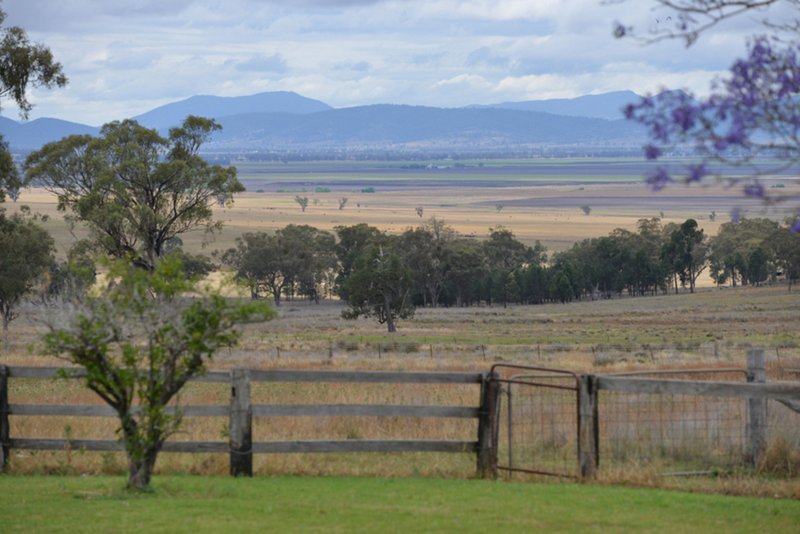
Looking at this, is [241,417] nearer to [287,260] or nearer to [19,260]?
[19,260]

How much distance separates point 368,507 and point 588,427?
2852 mm

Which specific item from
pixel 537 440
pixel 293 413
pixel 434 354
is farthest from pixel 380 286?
pixel 293 413

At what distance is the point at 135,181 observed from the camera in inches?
1980

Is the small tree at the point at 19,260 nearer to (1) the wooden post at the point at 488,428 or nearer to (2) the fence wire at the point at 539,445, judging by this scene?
(2) the fence wire at the point at 539,445

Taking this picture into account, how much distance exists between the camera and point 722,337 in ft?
173

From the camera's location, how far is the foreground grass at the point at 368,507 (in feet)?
29.8

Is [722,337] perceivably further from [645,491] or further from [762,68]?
[762,68]

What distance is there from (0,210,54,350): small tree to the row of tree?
40365mm

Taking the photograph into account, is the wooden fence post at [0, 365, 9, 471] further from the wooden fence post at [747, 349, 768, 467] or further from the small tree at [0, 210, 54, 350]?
the small tree at [0, 210, 54, 350]

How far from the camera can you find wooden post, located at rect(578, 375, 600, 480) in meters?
11.4

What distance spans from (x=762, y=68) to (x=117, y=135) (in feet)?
157

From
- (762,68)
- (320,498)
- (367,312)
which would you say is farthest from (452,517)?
(367,312)

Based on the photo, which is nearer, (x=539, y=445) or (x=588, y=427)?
(x=588, y=427)

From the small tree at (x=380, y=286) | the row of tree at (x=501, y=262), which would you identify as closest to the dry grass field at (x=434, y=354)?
the small tree at (x=380, y=286)
